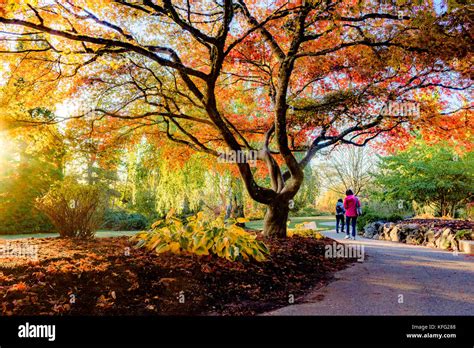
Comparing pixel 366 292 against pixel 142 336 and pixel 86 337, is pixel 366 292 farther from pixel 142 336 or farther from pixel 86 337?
pixel 86 337

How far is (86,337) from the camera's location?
9.37 ft

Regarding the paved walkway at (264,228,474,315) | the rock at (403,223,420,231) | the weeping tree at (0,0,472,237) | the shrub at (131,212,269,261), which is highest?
the weeping tree at (0,0,472,237)

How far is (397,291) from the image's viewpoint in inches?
177

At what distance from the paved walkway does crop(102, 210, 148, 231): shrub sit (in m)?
13.9

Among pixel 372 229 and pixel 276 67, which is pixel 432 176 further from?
pixel 276 67

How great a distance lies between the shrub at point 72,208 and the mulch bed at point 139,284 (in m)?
1.70

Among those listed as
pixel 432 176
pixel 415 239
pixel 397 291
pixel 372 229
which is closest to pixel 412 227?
pixel 415 239

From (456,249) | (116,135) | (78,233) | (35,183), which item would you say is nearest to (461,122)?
(456,249)

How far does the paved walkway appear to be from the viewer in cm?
370

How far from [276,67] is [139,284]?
7.07 m

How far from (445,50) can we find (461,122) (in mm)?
3741

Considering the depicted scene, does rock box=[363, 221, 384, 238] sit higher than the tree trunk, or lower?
lower

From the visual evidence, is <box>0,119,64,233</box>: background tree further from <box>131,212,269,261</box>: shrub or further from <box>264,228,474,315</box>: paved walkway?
<box>264,228,474,315</box>: paved walkway

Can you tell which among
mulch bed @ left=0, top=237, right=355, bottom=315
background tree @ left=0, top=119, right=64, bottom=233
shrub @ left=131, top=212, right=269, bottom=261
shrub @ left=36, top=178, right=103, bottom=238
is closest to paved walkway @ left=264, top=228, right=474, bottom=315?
mulch bed @ left=0, top=237, right=355, bottom=315
